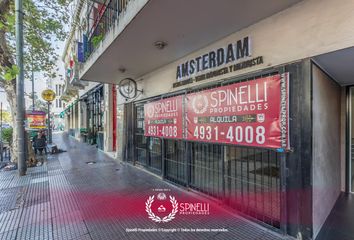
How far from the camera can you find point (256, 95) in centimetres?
298

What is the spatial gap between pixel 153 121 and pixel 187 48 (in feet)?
7.63

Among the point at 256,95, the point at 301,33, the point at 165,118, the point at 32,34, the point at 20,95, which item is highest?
the point at 32,34

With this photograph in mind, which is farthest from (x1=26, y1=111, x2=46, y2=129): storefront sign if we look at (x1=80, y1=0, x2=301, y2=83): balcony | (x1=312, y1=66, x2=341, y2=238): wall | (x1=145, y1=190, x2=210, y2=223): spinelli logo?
(x1=312, y1=66, x2=341, y2=238): wall

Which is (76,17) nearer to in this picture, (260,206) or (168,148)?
(168,148)

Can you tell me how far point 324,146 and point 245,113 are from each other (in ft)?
4.31

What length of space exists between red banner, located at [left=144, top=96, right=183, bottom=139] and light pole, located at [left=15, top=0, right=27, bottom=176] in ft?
12.8

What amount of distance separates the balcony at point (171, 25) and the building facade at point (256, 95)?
0.02 meters

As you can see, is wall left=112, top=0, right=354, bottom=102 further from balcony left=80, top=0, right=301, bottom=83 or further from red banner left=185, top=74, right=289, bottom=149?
red banner left=185, top=74, right=289, bottom=149

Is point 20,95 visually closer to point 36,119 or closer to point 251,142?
point 36,119

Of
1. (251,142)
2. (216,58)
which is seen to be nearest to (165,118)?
(216,58)

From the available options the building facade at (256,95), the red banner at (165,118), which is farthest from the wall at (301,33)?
the red banner at (165,118)

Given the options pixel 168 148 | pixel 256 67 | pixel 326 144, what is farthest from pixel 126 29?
pixel 326 144

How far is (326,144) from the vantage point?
3.15m

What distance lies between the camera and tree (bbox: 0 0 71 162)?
633 centimetres
